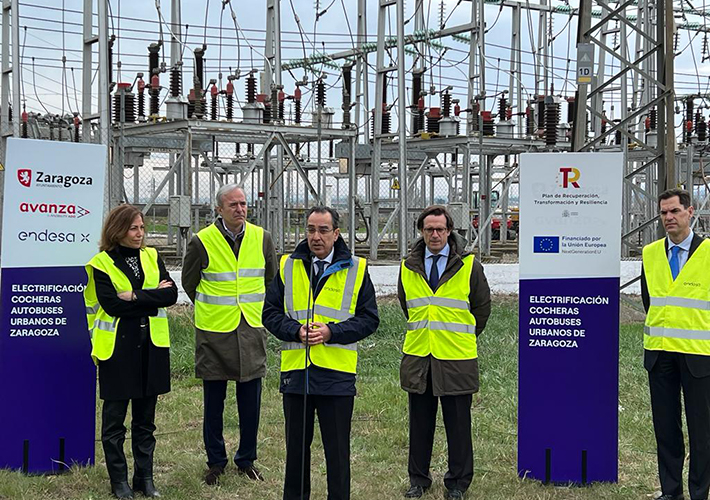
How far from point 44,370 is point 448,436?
275cm

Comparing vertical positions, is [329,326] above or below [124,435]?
above

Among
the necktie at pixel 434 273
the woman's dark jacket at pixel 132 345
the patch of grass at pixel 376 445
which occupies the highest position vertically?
the necktie at pixel 434 273

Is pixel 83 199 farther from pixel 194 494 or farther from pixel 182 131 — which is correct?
pixel 182 131

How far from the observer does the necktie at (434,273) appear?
18.8ft

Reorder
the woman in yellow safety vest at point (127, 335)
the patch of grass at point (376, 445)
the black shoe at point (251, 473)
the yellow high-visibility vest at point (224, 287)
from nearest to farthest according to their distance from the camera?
the woman in yellow safety vest at point (127, 335) → the patch of grass at point (376, 445) → the yellow high-visibility vest at point (224, 287) → the black shoe at point (251, 473)

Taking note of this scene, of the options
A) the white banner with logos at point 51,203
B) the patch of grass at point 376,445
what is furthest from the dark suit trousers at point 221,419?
the white banner with logos at point 51,203

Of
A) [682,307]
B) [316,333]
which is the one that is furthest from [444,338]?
[682,307]

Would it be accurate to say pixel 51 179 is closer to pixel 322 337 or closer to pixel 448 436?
pixel 322 337

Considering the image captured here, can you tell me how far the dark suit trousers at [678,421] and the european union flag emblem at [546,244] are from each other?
3.38ft

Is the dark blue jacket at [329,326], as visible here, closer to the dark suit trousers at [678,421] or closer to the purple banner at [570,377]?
the purple banner at [570,377]

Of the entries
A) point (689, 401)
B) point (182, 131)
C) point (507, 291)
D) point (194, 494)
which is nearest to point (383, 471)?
point (194, 494)

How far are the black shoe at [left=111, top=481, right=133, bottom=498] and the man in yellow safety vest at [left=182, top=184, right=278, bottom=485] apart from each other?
58 cm

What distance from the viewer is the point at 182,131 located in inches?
540

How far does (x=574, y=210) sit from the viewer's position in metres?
6.06
